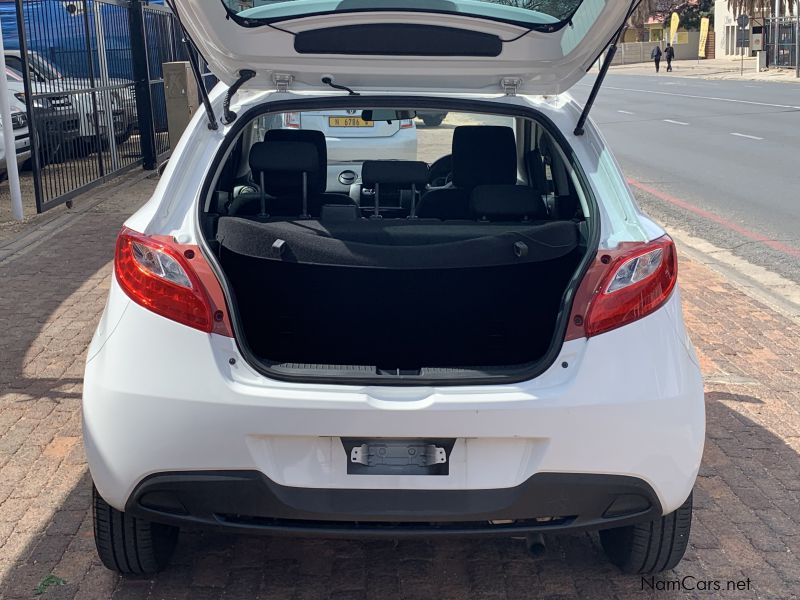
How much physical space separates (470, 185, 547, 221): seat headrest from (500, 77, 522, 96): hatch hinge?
1.35 ft

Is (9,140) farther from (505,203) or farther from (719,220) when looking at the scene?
(505,203)

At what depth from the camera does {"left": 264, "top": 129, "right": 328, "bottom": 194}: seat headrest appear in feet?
14.9

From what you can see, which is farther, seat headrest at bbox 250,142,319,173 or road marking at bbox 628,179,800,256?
road marking at bbox 628,179,800,256

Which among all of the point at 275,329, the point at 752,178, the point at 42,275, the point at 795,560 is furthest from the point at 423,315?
the point at 752,178

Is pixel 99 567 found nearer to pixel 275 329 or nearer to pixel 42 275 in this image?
pixel 275 329

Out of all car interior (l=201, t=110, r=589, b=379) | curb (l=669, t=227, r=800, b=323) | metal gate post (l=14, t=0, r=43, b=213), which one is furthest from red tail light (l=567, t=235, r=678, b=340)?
metal gate post (l=14, t=0, r=43, b=213)

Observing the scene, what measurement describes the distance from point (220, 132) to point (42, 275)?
5179mm

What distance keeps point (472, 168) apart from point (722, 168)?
35.1ft

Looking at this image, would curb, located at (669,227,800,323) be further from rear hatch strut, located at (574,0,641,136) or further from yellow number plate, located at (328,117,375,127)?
rear hatch strut, located at (574,0,641,136)

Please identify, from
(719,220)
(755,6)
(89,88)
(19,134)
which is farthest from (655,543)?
(755,6)

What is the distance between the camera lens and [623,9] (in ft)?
10.6

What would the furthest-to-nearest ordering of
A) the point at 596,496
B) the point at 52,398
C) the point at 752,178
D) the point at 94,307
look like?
the point at 752,178 → the point at 94,307 → the point at 52,398 → the point at 596,496

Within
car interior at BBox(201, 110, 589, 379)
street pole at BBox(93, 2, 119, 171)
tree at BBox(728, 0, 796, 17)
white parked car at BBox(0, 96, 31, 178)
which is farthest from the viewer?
tree at BBox(728, 0, 796, 17)

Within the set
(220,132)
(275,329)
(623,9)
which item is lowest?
(275,329)
